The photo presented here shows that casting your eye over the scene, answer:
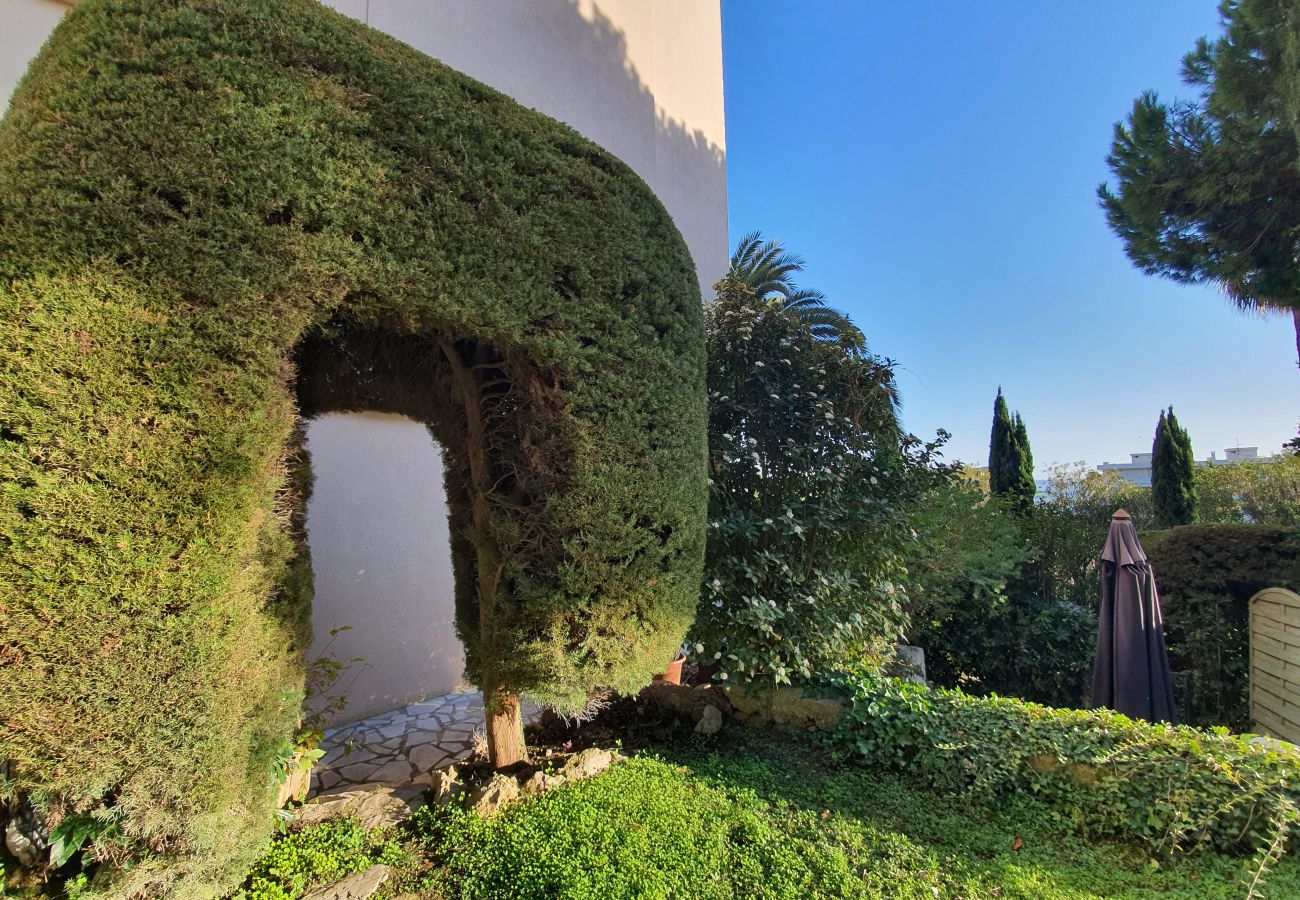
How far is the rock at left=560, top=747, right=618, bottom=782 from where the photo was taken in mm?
3150

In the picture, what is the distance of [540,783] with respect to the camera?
2.97m

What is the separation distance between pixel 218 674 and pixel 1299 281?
33.1 ft

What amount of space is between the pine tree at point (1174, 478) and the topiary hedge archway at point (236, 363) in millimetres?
14652

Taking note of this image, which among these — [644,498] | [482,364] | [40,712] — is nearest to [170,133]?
[482,364]

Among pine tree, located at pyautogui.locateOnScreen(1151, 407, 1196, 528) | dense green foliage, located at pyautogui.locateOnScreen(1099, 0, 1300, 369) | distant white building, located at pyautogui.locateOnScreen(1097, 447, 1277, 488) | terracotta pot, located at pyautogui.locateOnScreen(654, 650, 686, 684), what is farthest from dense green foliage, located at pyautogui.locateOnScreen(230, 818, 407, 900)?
distant white building, located at pyautogui.locateOnScreen(1097, 447, 1277, 488)

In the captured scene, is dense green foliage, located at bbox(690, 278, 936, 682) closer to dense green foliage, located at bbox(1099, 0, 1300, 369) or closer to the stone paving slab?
the stone paving slab

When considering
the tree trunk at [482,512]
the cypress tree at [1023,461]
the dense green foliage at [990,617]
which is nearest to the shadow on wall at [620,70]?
the tree trunk at [482,512]

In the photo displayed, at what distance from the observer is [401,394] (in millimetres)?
3221

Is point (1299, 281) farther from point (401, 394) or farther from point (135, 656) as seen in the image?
point (135, 656)

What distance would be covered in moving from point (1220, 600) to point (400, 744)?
865 centimetres

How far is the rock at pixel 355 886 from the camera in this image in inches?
85.7

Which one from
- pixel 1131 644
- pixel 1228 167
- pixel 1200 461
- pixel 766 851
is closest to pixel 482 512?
pixel 766 851

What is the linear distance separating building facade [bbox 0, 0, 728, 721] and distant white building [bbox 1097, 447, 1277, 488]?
17732 mm

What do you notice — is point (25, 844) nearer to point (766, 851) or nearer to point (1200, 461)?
point (766, 851)
